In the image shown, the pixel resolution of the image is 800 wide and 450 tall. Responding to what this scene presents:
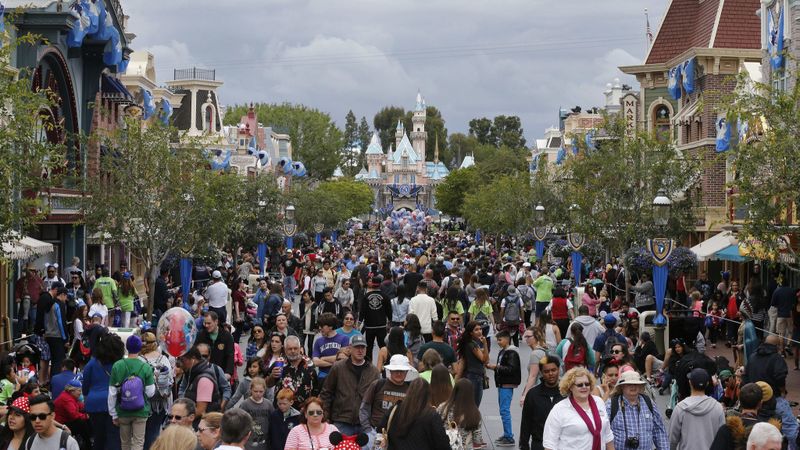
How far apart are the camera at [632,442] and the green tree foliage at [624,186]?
19.8 meters

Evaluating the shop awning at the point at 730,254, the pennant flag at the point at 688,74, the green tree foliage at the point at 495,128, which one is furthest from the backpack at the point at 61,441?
the green tree foliage at the point at 495,128

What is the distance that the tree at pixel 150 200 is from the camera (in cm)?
2511

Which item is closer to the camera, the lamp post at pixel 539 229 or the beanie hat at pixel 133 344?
the beanie hat at pixel 133 344

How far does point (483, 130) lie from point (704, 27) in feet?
449

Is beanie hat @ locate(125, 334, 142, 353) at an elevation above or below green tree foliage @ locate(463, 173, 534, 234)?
below

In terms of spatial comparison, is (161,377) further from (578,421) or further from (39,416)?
(578,421)

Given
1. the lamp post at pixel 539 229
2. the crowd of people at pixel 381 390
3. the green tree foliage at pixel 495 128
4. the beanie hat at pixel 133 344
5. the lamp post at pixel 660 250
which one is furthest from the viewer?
the green tree foliage at pixel 495 128

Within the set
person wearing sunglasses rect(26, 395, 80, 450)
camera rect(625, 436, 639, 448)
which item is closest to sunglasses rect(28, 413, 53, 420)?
person wearing sunglasses rect(26, 395, 80, 450)

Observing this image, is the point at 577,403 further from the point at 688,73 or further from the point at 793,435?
the point at 688,73

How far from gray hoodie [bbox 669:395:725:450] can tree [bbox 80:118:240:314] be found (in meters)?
16.0

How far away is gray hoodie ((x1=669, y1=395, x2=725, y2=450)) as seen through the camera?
10.2m

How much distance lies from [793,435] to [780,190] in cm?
781

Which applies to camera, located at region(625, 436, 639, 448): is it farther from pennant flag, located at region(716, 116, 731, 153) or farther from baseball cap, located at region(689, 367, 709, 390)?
pennant flag, located at region(716, 116, 731, 153)

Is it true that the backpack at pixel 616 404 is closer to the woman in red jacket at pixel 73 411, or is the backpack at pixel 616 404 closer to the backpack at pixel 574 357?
the backpack at pixel 574 357
